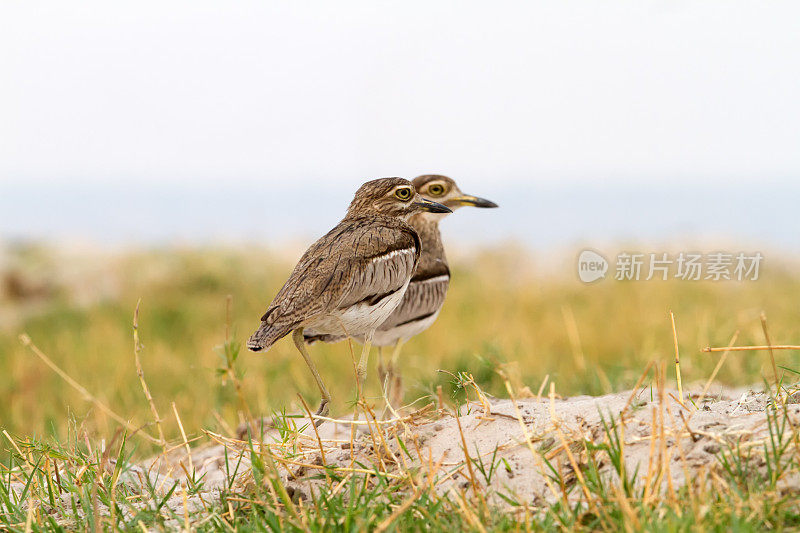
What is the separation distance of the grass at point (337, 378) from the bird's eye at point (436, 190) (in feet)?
3.46

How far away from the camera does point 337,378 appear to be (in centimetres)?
726

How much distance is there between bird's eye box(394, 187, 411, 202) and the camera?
373cm

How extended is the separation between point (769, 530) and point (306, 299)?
5.70 feet

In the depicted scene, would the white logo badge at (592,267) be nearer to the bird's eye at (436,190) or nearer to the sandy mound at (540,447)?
the sandy mound at (540,447)

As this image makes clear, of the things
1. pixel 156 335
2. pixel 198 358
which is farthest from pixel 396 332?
pixel 156 335

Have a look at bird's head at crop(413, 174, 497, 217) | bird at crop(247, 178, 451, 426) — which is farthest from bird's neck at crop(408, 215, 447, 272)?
bird at crop(247, 178, 451, 426)

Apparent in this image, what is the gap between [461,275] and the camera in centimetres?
1195

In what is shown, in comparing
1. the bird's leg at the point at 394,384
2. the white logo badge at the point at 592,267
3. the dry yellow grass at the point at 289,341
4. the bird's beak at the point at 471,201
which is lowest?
the dry yellow grass at the point at 289,341

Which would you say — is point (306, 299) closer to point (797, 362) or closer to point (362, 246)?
point (362, 246)

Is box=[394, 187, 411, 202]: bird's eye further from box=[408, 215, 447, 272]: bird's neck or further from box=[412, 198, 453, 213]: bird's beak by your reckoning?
box=[408, 215, 447, 272]: bird's neck

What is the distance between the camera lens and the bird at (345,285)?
3098 millimetres

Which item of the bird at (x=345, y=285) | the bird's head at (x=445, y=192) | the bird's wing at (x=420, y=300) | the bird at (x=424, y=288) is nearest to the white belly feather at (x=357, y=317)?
the bird at (x=345, y=285)

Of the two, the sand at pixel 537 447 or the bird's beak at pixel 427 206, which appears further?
the bird's beak at pixel 427 206

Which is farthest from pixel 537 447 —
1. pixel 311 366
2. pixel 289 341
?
pixel 289 341
